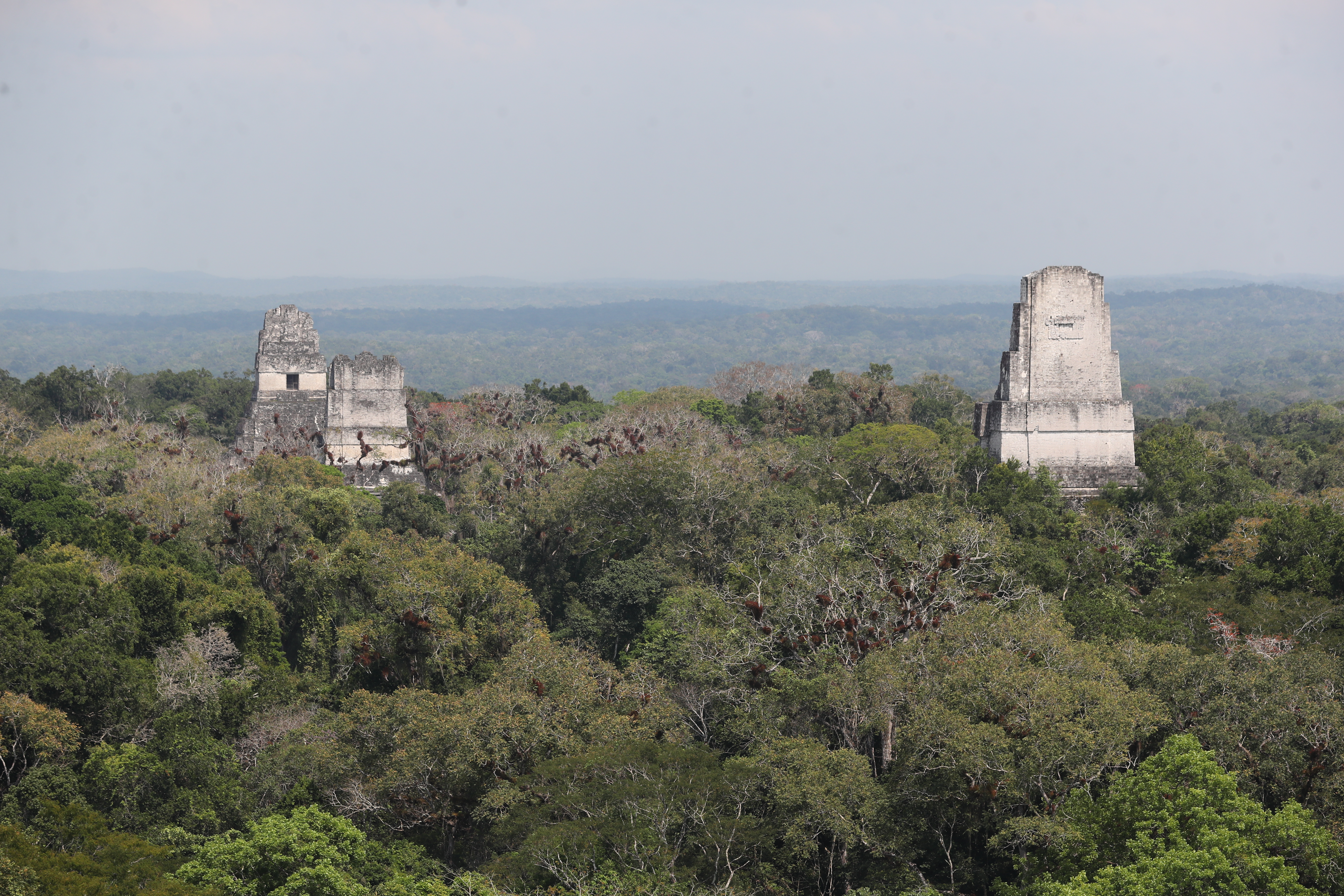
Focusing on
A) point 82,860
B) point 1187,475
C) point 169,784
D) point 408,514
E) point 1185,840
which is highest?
point 1187,475

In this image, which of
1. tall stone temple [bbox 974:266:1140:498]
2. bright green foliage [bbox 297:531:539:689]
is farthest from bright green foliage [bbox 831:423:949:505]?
bright green foliage [bbox 297:531:539:689]

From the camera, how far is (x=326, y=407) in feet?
116

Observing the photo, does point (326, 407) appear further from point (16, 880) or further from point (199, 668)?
point (16, 880)

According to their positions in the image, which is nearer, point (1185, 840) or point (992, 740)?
point (1185, 840)

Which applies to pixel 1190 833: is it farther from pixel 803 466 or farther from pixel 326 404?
pixel 326 404

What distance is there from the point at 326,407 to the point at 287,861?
21554 millimetres

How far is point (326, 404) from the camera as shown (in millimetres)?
35062

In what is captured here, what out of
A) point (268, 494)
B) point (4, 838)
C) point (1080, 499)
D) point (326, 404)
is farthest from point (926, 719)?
point (326, 404)

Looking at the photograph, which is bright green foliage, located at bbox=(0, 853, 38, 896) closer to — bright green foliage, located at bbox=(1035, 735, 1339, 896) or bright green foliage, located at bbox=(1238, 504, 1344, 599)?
bright green foliage, located at bbox=(1035, 735, 1339, 896)

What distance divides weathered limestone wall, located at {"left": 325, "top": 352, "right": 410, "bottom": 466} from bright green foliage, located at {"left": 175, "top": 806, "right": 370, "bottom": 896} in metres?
19.2

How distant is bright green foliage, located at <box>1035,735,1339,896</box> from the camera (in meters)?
12.6

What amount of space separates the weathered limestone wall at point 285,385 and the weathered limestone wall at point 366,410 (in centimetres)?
94

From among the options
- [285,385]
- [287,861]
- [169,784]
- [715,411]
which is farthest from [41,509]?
[715,411]

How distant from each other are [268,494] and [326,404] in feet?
29.4
